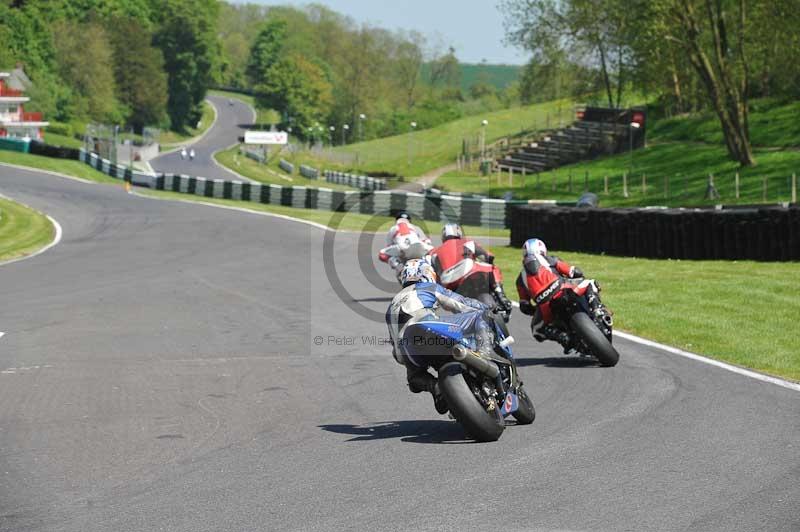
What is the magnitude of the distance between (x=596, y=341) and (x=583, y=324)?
240 mm

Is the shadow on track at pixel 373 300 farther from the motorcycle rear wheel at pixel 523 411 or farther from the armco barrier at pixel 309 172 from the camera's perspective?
the armco barrier at pixel 309 172

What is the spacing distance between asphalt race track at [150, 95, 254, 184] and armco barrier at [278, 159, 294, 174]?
5.63 m

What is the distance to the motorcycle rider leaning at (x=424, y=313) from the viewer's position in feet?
32.2

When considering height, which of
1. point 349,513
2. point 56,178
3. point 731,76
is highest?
point 731,76

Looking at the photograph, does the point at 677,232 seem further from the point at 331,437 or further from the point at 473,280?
the point at 331,437

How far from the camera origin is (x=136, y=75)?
15138cm

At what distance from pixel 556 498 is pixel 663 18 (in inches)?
1750

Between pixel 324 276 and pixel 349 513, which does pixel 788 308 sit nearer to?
pixel 324 276

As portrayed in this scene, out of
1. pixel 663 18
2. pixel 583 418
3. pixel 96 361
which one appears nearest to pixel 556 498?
pixel 583 418

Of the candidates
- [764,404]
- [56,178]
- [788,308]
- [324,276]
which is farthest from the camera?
[56,178]

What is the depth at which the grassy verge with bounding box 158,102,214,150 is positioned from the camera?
15300 cm

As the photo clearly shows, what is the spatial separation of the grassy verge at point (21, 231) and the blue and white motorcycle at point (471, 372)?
2096 centimetres

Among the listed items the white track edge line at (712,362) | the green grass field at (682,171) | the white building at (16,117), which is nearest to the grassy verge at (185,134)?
the white building at (16,117)

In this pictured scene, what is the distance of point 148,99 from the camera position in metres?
152
